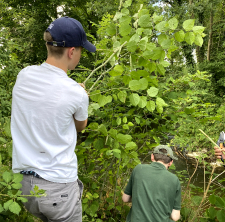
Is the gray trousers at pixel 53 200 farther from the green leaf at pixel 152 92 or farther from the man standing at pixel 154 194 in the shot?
the man standing at pixel 154 194

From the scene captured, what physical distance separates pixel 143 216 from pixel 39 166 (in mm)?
1553

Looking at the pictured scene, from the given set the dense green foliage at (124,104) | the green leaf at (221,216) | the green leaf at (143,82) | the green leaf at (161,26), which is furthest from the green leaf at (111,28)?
the green leaf at (221,216)

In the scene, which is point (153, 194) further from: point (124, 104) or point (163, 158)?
point (124, 104)

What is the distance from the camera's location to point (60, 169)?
118 cm

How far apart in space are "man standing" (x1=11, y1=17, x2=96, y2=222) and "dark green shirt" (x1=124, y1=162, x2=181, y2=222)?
118 cm

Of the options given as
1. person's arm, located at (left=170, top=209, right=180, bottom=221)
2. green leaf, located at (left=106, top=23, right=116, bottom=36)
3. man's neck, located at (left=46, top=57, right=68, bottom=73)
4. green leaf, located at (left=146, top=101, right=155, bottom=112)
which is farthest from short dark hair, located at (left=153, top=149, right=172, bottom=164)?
man's neck, located at (left=46, top=57, right=68, bottom=73)

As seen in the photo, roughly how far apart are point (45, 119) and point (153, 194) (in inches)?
64.0

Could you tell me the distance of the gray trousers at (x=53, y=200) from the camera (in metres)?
1.16

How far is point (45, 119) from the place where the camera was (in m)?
1.10

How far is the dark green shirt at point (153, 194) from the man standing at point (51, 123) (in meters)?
1.18

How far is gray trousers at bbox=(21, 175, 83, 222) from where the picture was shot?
1.16m

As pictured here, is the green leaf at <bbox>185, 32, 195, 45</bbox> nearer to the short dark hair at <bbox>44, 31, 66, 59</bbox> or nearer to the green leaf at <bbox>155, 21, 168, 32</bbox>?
the green leaf at <bbox>155, 21, 168, 32</bbox>

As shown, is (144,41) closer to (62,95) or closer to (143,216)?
(62,95)

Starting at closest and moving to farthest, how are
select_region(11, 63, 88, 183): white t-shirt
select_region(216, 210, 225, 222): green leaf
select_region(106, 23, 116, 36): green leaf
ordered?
select_region(11, 63, 88, 183): white t-shirt → select_region(106, 23, 116, 36): green leaf → select_region(216, 210, 225, 222): green leaf
